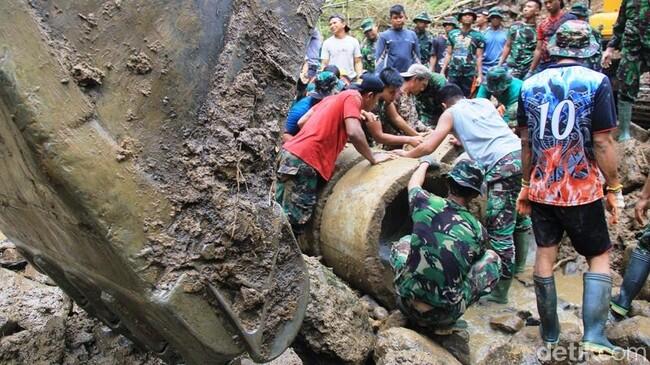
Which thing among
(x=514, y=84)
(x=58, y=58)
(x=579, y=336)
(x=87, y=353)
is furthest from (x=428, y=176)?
(x=58, y=58)

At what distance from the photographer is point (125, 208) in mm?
1513

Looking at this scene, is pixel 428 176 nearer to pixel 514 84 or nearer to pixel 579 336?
pixel 514 84

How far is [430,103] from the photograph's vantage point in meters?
6.34

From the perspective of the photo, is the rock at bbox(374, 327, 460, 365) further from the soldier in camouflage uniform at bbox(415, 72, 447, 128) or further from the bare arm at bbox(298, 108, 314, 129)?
the soldier in camouflage uniform at bbox(415, 72, 447, 128)

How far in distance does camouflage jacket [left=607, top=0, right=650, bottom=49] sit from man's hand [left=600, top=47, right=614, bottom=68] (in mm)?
325

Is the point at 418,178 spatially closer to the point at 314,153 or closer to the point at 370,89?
the point at 314,153

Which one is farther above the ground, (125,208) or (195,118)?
(195,118)

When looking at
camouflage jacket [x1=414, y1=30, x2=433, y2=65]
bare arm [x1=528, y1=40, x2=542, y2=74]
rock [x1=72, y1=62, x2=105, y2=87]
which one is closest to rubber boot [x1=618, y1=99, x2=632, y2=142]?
bare arm [x1=528, y1=40, x2=542, y2=74]

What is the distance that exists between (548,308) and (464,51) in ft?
17.6

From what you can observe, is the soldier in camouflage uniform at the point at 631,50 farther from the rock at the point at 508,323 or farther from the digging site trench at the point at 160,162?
the digging site trench at the point at 160,162

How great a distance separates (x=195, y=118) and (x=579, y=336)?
297 centimetres

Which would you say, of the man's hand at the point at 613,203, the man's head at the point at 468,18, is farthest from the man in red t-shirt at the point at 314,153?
the man's head at the point at 468,18

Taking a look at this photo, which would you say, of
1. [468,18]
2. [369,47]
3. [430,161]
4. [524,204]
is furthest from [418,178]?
[369,47]

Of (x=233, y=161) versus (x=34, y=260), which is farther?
(x=34, y=260)
